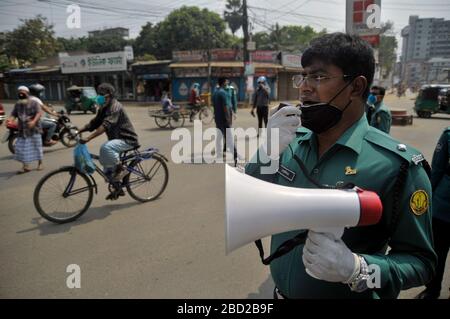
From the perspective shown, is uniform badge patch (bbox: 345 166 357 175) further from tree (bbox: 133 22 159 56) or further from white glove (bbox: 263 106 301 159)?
tree (bbox: 133 22 159 56)

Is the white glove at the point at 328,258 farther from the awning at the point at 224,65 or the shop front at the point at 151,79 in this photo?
the shop front at the point at 151,79

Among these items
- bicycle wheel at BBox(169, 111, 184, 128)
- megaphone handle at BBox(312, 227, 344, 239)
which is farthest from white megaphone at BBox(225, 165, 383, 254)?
bicycle wheel at BBox(169, 111, 184, 128)

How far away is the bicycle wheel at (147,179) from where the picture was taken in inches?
190

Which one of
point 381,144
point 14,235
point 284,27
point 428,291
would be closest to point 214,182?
point 14,235

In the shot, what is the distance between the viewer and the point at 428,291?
269 cm

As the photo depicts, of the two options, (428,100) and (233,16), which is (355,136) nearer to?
(428,100)

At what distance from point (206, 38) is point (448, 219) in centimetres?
4481

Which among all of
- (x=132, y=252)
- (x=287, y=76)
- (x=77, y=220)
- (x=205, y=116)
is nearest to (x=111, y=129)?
(x=77, y=220)

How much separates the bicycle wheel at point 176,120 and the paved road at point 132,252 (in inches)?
329

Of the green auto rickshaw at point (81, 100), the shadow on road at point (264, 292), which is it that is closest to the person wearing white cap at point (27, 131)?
the shadow on road at point (264, 292)

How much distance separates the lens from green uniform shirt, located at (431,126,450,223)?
238cm

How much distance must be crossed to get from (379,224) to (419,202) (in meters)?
0.16

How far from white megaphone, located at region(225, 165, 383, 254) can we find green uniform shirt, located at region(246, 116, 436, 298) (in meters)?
0.28
